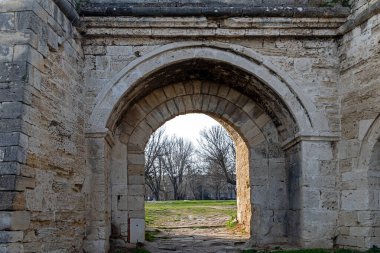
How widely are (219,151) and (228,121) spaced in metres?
26.3

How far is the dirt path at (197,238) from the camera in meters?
8.27

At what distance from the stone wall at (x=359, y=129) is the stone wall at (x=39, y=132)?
12.3 ft

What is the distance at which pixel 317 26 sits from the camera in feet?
23.8

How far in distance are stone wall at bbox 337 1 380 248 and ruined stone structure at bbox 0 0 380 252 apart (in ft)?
0.05

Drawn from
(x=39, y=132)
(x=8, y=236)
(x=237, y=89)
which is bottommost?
(x=8, y=236)

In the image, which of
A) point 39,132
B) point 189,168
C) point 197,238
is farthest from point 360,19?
point 189,168

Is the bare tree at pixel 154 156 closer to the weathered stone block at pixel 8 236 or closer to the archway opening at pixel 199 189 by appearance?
the archway opening at pixel 199 189

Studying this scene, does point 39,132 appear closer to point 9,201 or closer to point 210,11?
point 9,201

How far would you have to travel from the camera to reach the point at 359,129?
6820mm

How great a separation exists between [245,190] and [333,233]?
2969 mm

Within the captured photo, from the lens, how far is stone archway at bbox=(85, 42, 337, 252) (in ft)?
23.1

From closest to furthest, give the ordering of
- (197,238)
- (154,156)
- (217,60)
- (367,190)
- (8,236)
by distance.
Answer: (8,236) → (367,190) → (217,60) → (197,238) → (154,156)

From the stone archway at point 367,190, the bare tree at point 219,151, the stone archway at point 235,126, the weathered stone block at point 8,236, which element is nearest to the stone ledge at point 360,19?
the stone archway at point 367,190

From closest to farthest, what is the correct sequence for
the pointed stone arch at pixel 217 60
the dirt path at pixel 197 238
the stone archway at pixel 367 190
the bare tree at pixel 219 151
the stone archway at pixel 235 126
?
the stone archway at pixel 367 190 → the pointed stone arch at pixel 217 60 → the stone archway at pixel 235 126 → the dirt path at pixel 197 238 → the bare tree at pixel 219 151
